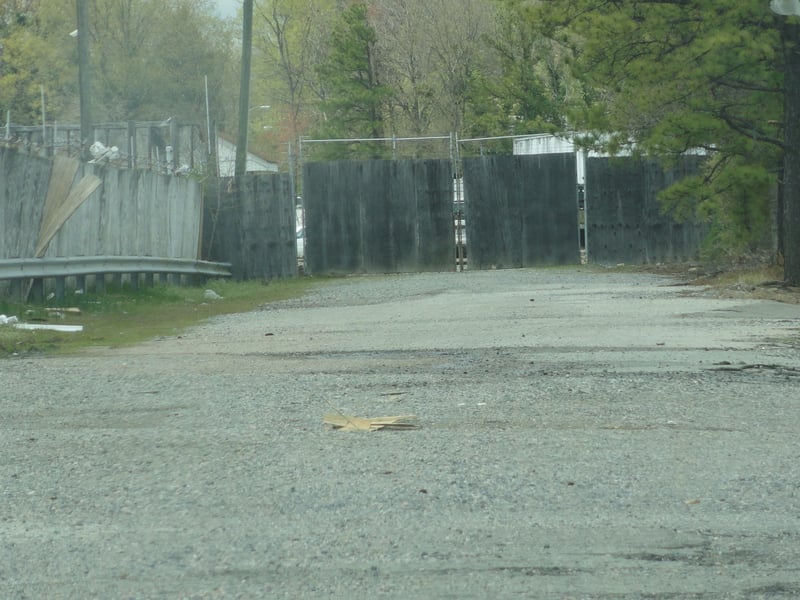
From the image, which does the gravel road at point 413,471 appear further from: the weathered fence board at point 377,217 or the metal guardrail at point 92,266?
the weathered fence board at point 377,217

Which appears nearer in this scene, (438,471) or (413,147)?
(438,471)

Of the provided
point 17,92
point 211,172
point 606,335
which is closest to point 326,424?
point 606,335

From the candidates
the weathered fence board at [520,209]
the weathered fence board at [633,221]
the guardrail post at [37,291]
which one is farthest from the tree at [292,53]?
the guardrail post at [37,291]

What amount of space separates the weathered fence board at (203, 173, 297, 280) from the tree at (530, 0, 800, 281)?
8.45m

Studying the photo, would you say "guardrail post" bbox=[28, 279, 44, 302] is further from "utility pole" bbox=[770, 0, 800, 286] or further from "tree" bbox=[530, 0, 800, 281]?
"utility pole" bbox=[770, 0, 800, 286]

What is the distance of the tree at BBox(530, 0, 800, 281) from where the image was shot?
60.7 feet

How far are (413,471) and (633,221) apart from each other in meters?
22.4

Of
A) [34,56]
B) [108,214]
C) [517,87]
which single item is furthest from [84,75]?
[34,56]

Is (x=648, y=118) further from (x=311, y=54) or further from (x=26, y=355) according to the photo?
(x=311, y=54)

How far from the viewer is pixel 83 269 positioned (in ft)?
61.1

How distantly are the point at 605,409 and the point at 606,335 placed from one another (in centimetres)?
449

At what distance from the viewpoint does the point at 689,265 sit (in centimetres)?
2688

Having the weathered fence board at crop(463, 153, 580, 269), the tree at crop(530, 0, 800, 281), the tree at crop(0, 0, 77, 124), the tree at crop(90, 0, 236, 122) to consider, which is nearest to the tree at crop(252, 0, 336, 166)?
the tree at crop(90, 0, 236, 122)

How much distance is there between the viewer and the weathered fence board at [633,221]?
27.9m
